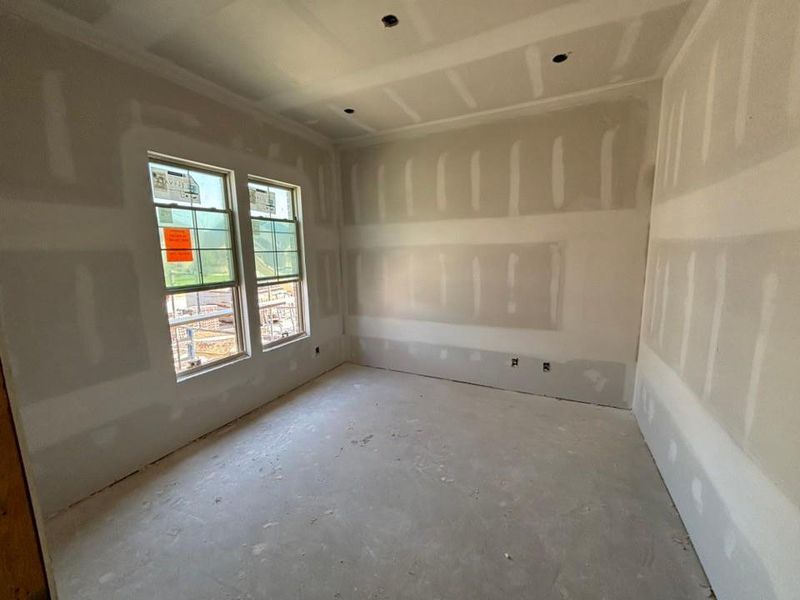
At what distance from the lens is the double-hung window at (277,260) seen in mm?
3424

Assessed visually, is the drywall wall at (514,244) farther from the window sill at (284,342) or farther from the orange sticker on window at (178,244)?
the orange sticker on window at (178,244)

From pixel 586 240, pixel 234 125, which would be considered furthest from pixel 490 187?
pixel 234 125

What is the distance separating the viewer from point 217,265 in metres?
2.97

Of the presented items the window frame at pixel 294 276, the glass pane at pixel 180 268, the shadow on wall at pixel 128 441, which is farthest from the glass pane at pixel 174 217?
the shadow on wall at pixel 128 441

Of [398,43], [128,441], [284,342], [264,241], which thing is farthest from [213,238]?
[398,43]

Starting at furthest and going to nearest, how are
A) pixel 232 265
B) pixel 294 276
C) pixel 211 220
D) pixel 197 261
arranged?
pixel 294 276 < pixel 232 265 < pixel 211 220 < pixel 197 261

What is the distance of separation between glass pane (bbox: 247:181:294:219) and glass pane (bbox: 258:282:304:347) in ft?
2.60

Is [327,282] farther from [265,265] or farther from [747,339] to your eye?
[747,339]

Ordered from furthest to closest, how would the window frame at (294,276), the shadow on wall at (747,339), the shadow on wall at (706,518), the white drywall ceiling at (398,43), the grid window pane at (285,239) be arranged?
1. the grid window pane at (285,239)
2. the window frame at (294,276)
3. the white drywall ceiling at (398,43)
4. the shadow on wall at (706,518)
5. the shadow on wall at (747,339)

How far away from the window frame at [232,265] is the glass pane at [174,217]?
24 millimetres

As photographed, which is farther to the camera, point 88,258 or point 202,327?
point 202,327

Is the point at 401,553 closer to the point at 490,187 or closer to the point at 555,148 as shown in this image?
the point at 490,187

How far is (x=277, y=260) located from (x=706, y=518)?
3.87 meters

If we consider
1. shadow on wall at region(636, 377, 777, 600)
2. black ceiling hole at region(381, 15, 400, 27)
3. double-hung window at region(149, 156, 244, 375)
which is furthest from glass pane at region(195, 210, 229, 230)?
shadow on wall at region(636, 377, 777, 600)
